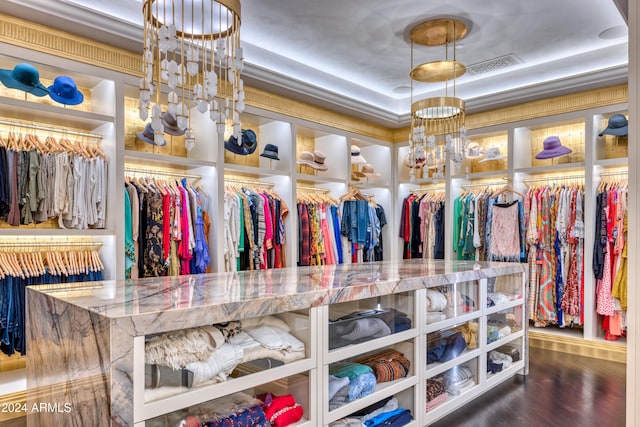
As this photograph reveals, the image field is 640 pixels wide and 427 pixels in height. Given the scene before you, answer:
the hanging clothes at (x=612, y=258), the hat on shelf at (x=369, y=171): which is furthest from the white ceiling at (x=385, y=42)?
the hanging clothes at (x=612, y=258)

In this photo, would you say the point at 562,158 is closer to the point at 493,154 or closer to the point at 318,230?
the point at 493,154

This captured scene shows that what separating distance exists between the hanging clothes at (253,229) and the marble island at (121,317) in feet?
5.47

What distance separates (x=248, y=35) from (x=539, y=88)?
2892mm

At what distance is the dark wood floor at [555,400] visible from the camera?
2850 mm

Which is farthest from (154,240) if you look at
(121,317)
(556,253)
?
(556,253)

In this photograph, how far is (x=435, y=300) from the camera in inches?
108

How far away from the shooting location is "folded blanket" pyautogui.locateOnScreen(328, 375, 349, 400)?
7.00ft

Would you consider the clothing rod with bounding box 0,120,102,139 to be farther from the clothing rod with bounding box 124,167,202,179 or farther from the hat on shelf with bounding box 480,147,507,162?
the hat on shelf with bounding box 480,147,507,162

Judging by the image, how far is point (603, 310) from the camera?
426 centimetres

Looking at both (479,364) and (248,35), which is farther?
(248,35)

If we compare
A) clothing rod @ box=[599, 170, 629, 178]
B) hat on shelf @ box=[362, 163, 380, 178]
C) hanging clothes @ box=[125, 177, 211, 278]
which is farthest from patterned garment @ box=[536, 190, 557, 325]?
hanging clothes @ box=[125, 177, 211, 278]

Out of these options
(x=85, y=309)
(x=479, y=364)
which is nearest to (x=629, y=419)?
(x=479, y=364)

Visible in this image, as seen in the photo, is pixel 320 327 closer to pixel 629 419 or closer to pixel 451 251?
pixel 629 419

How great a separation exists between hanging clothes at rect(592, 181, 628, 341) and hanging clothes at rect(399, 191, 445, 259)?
1710 millimetres
